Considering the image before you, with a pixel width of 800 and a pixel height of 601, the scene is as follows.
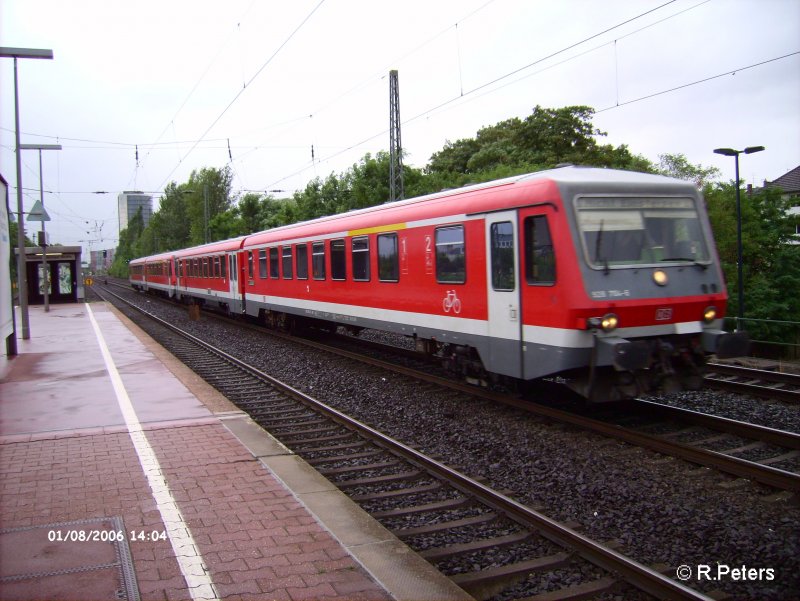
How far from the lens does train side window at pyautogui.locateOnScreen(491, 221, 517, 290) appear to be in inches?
311

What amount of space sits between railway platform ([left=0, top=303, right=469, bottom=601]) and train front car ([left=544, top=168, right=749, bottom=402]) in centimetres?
336

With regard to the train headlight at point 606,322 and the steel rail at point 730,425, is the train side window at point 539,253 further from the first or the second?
the steel rail at point 730,425

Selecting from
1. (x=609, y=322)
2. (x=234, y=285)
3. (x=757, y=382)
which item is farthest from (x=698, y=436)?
(x=234, y=285)

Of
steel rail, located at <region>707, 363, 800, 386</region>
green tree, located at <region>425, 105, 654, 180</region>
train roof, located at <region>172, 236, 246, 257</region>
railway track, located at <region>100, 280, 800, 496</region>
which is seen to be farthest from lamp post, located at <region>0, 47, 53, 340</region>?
green tree, located at <region>425, 105, 654, 180</region>

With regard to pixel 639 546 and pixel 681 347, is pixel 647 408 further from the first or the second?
pixel 639 546

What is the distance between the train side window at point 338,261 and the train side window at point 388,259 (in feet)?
5.72

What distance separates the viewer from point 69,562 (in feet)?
13.2

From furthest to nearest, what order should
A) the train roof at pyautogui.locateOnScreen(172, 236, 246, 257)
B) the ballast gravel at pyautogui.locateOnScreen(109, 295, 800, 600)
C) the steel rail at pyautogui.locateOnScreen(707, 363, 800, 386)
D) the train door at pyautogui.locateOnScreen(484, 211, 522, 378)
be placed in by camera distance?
the train roof at pyautogui.locateOnScreen(172, 236, 246, 257), the steel rail at pyautogui.locateOnScreen(707, 363, 800, 386), the train door at pyautogui.locateOnScreen(484, 211, 522, 378), the ballast gravel at pyautogui.locateOnScreen(109, 295, 800, 600)

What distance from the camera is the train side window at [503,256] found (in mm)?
7902

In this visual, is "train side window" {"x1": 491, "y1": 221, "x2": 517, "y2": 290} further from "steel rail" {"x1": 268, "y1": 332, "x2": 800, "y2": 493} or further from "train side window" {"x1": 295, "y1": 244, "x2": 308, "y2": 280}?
"train side window" {"x1": 295, "y1": 244, "x2": 308, "y2": 280}

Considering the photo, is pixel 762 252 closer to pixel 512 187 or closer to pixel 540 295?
pixel 512 187

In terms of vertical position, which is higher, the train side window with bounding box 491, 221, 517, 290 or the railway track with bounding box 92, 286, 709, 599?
the train side window with bounding box 491, 221, 517, 290

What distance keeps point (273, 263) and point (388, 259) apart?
24.6 feet

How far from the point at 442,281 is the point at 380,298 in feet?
7.47
